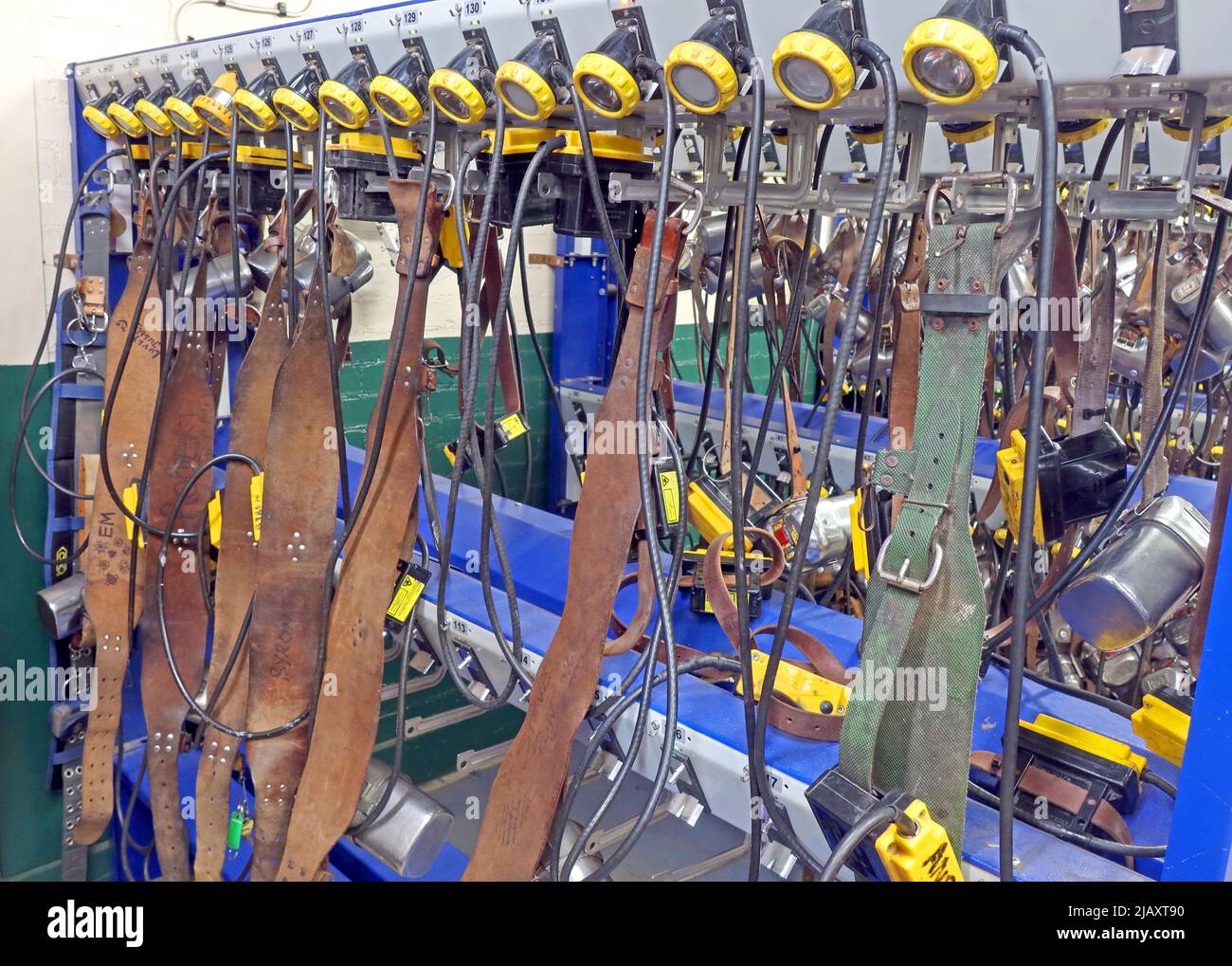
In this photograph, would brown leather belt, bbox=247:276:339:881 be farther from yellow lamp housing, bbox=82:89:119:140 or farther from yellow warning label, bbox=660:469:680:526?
yellow lamp housing, bbox=82:89:119:140

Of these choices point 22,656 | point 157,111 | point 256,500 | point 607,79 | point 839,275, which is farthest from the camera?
point 839,275

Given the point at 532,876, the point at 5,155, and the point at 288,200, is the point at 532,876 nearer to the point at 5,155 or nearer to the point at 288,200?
the point at 288,200

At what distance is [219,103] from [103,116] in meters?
0.67

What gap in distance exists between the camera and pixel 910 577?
0.99 m

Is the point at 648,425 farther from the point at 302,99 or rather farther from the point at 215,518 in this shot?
the point at 215,518

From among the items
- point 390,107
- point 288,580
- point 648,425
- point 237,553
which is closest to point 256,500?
point 237,553

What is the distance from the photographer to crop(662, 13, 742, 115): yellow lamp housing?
→ 109 centimetres

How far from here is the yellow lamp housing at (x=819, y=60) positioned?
3.24 feet

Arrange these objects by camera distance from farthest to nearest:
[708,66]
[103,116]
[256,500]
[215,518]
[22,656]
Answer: [22,656]
[103,116]
[215,518]
[256,500]
[708,66]

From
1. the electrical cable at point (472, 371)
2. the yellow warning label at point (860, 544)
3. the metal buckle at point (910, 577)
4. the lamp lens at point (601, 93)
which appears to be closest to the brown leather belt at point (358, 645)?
the electrical cable at point (472, 371)

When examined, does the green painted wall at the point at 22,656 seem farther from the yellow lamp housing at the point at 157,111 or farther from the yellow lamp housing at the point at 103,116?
the yellow lamp housing at the point at 157,111

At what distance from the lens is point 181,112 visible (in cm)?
196

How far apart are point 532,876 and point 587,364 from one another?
2.85 meters

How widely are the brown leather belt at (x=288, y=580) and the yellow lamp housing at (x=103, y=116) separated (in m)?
1.07
